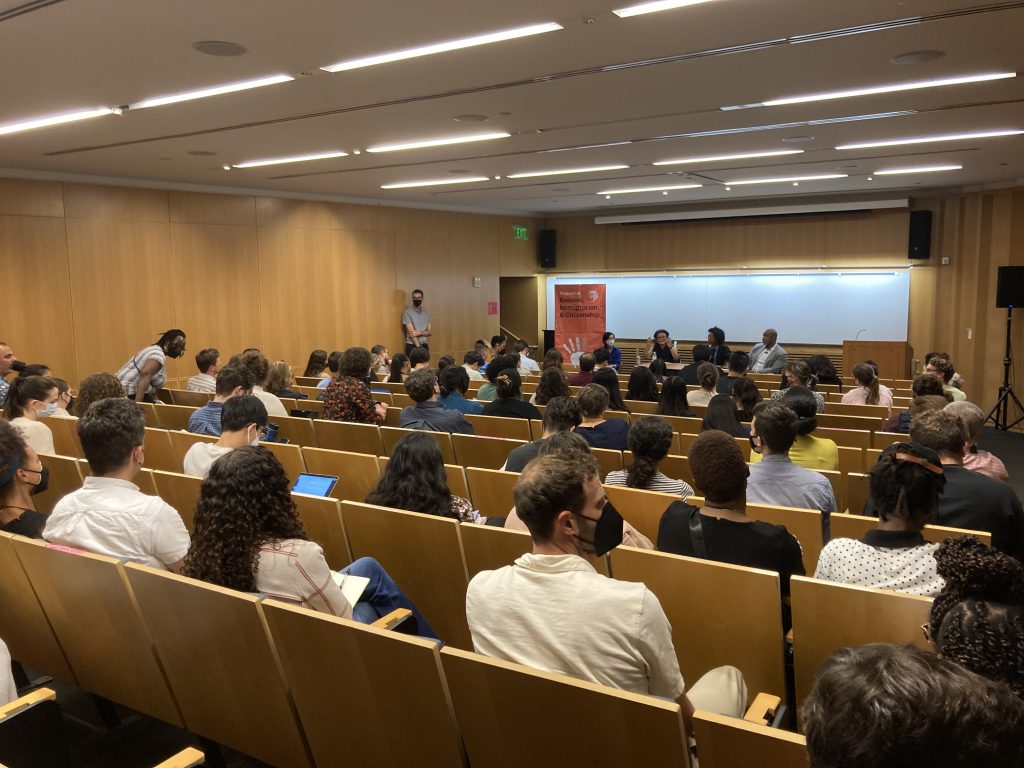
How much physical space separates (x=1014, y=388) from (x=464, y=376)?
968cm

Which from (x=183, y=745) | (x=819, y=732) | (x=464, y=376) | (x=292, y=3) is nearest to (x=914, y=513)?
(x=819, y=732)

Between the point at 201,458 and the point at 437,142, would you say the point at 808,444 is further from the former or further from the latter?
the point at 437,142

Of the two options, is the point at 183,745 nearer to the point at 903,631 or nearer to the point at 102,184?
the point at 903,631

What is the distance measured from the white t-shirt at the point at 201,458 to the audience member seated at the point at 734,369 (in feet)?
17.1

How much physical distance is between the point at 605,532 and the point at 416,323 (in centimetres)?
1249

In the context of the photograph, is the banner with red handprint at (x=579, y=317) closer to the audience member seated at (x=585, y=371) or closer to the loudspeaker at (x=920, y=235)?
the loudspeaker at (x=920, y=235)

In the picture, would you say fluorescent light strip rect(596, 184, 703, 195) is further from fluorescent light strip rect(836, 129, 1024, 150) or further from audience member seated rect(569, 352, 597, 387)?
audience member seated rect(569, 352, 597, 387)

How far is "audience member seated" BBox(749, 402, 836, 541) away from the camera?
148 inches

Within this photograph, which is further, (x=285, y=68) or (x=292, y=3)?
(x=285, y=68)

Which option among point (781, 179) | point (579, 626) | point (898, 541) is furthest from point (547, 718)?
point (781, 179)

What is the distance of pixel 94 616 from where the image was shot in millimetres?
2531

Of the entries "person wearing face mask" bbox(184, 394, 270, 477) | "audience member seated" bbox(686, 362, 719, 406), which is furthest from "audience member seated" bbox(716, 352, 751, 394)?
"person wearing face mask" bbox(184, 394, 270, 477)

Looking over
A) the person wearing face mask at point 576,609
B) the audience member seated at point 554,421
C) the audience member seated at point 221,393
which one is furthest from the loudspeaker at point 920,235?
the person wearing face mask at point 576,609

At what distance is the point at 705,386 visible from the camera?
711 cm
